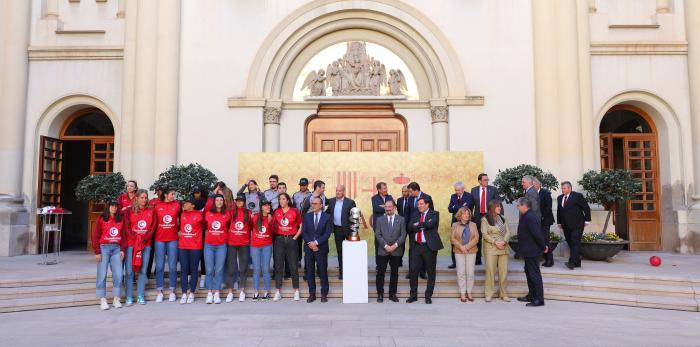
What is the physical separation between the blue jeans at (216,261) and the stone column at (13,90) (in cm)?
769

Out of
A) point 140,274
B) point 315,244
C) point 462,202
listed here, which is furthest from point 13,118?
point 462,202

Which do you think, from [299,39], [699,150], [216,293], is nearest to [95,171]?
[299,39]

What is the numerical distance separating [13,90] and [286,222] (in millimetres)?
9377

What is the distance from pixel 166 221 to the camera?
24.4 feet

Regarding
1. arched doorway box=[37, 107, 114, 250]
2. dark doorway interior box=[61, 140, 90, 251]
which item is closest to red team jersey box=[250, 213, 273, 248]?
arched doorway box=[37, 107, 114, 250]

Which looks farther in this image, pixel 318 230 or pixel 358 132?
pixel 358 132

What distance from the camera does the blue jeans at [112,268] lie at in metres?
7.04

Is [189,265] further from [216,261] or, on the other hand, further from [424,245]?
[424,245]

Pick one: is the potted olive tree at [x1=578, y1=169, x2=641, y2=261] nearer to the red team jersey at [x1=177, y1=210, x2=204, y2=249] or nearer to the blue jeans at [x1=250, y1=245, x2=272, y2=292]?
the blue jeans at [x1=250, y1=245, x2=272, y2=292]

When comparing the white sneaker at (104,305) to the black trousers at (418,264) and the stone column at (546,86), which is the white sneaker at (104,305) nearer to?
the black trousers at (418,264)

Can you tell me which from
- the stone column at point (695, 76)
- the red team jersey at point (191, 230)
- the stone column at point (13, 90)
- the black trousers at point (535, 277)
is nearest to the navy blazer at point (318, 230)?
the red team jersey at point (191, 230)

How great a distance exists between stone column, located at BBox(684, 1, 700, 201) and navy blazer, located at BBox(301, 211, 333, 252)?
999 cm

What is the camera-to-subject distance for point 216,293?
7.35 m

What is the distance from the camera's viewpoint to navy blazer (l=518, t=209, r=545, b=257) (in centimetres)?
712
